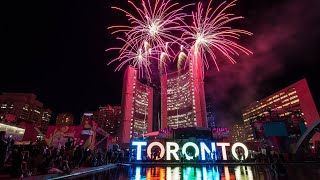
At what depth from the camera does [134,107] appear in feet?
448

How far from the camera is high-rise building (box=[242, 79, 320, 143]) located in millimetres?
101162

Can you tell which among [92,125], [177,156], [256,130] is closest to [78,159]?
[177,156]

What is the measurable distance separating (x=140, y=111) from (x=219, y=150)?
402 feet

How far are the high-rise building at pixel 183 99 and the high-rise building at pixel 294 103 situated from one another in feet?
112

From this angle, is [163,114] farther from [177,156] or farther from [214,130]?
[177,156]

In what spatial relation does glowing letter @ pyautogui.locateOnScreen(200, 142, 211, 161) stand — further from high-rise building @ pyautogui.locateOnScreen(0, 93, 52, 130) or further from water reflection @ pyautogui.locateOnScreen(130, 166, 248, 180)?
high-rise building @ pyautogui.locateOnScreen(0, 93, 52, 130)

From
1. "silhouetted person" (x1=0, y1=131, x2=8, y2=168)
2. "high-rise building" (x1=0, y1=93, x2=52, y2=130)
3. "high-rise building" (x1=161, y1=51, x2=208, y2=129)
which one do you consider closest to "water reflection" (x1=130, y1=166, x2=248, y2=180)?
"silhouetted person" (x1=0, y1=131, x2=8, y2=168)

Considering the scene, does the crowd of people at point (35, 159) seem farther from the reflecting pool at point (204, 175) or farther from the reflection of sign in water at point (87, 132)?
the reflection of sign in water at point (87, 132)

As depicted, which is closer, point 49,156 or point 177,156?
point 49,156

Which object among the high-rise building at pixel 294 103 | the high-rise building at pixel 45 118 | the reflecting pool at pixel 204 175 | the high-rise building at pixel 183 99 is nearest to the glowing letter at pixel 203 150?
the reflecting pool at pixel 204 175

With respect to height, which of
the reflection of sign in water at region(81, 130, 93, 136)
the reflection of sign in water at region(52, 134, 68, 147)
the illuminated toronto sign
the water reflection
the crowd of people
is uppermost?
the reflection of sign in water at region(81, 130, 93, 136)

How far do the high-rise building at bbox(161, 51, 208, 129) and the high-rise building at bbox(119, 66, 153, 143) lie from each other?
621 inches

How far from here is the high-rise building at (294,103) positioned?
101m

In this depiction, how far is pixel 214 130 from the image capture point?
6894 cm
